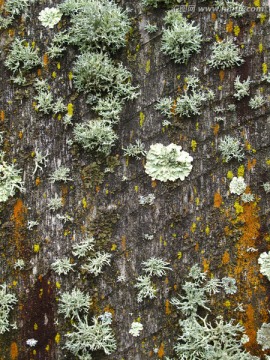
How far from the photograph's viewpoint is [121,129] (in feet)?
8.56

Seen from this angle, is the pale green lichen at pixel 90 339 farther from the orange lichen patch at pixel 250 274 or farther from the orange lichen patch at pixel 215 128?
the orange lichen patch at pixel 215 128

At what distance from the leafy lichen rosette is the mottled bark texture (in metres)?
0.03

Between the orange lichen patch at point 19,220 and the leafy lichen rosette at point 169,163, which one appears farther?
the orange lichen patch at point 19,220

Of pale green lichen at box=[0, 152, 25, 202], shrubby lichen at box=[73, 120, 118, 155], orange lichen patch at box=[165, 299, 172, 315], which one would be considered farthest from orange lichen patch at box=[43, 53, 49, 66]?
orange lichen patch at box=[165, 299, 172, 315]

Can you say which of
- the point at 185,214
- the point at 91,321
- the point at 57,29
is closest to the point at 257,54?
the point at 185,214

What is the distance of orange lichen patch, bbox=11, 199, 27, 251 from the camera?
263 cm

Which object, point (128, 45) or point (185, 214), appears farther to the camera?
point (128, 45)

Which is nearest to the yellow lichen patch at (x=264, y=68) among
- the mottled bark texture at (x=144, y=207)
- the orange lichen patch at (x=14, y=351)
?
the mottled bark texture at (x=144, y=207)

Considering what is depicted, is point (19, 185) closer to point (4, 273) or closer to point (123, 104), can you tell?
point (4, 273)

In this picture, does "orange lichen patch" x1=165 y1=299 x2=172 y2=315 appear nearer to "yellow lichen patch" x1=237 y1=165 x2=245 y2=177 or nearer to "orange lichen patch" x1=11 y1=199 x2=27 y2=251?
"yellow lichen patch" x1=237 y1=165 x2=245 y2=177

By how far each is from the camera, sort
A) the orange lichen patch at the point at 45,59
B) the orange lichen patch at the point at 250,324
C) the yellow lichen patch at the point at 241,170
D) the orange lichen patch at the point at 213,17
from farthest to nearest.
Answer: the orange lichen patch at the point at 45,59, the orange lichen patch at the point at 213,17, the yellow lichen patch at the point at 241,170, the orange lichen patch at the point at 250,324

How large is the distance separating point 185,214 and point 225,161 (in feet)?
1.12

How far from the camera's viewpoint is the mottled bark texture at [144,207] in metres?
2.44

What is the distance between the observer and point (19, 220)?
2648 millimetres
